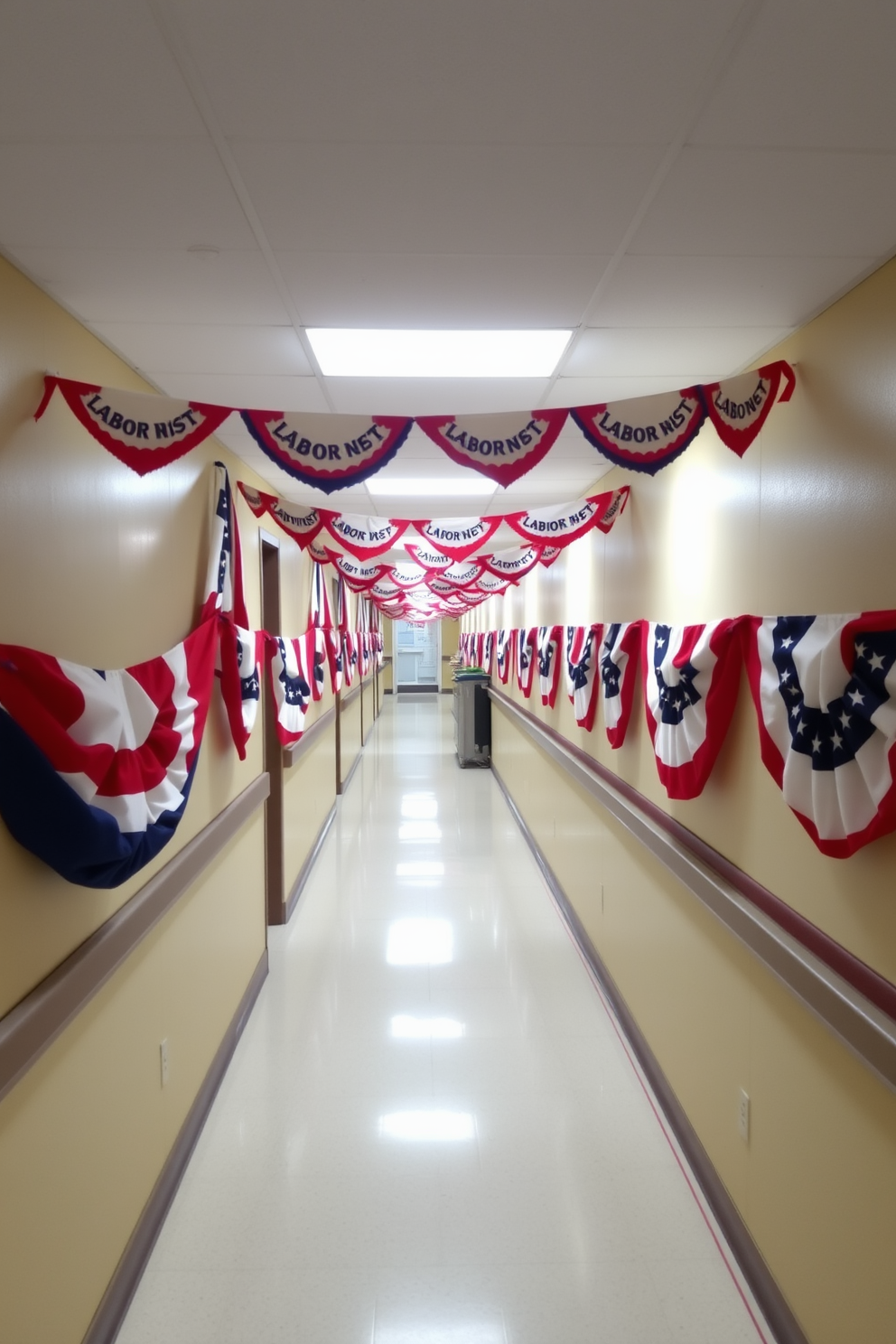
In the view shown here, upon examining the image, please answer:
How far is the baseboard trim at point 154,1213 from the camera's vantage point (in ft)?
7.31

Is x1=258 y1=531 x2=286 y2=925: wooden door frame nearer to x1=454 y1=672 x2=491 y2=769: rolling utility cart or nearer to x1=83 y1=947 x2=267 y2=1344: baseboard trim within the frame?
x1=83 y1=947 x2=267 y2=1344: baseboard trim

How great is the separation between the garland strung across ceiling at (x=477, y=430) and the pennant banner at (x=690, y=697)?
62 centimetres

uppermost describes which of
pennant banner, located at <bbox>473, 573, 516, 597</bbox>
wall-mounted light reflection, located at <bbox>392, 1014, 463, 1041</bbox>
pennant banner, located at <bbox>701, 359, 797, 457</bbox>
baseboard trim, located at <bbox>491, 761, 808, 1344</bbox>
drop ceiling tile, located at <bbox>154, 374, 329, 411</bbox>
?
drop ceiling tile, located at <bbox>154, 374, 329, 411</bbox>

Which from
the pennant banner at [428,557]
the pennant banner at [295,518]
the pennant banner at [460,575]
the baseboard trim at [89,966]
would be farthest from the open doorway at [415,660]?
the baseboard trim at [89,966]

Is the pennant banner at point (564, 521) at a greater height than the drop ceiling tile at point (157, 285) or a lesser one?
lesser

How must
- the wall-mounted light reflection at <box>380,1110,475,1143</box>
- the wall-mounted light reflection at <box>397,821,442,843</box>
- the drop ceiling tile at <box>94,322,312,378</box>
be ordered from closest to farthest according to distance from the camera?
the drop ceiling tile at <box>94,322,312,378</box>, the wall-mounted light reflection at <box>380,1110,475,1143</box>, the wall-mounted light reflection at <box>397,821,442,843</box>

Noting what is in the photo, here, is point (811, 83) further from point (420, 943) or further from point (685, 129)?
point (420, 943)

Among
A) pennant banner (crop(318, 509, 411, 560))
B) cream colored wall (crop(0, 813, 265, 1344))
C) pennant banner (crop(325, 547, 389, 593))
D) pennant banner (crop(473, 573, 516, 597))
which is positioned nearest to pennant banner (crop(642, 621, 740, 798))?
cream colored wall (crop(0, 813, 265, 1344))

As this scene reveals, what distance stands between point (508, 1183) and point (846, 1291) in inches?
50.1

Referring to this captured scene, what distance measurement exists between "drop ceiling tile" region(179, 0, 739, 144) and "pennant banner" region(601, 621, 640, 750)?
2571mm

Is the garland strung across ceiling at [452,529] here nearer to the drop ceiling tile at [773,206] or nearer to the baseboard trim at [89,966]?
the baseboard trim at [89,966]

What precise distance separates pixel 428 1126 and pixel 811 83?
133 inches

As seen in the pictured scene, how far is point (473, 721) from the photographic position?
11758mm

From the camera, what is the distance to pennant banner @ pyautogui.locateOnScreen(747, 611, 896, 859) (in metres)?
1.74
